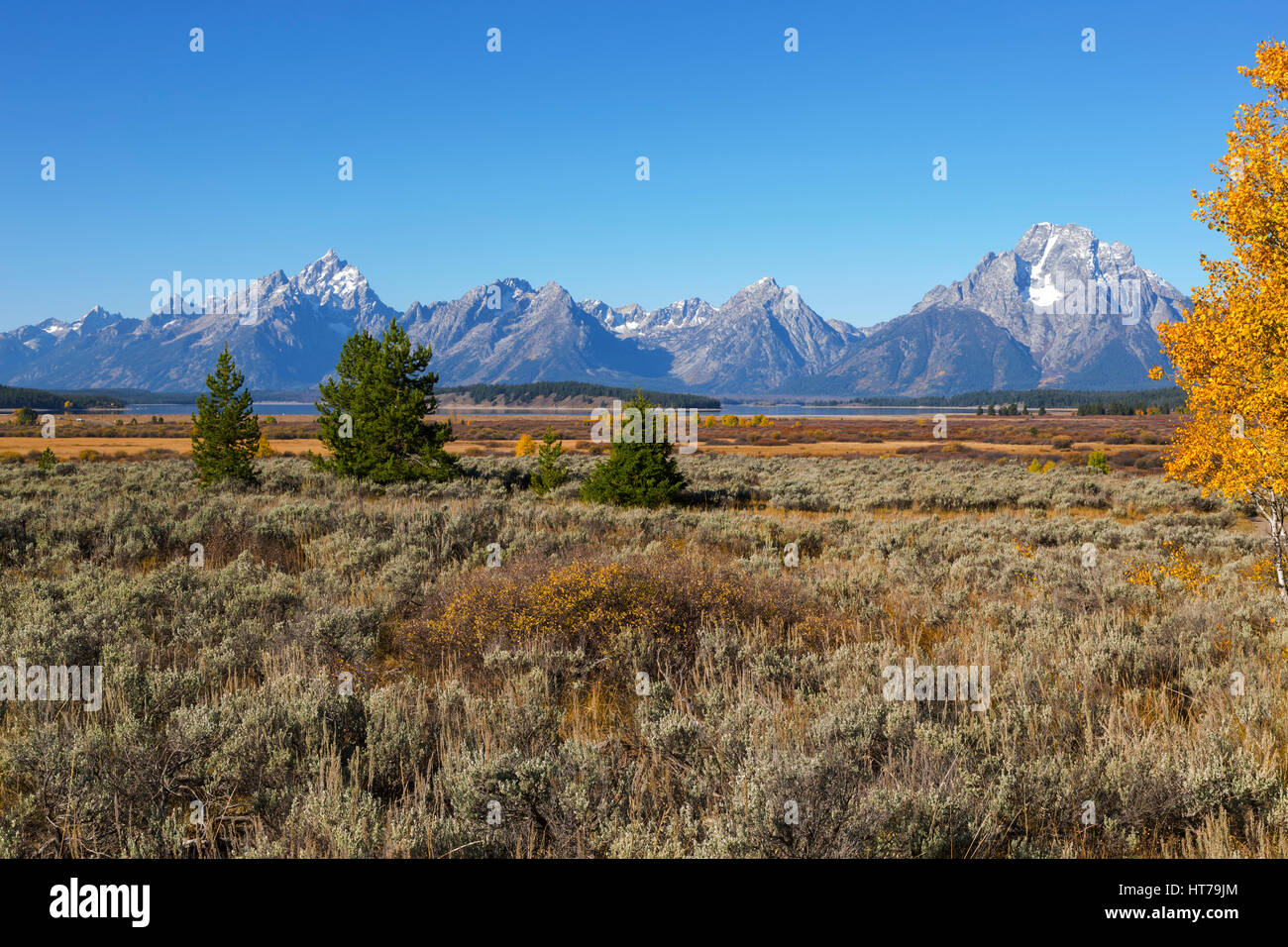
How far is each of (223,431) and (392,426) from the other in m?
5.55

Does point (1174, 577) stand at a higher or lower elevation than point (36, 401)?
lower

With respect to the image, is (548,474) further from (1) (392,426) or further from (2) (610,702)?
(2) (610,702)

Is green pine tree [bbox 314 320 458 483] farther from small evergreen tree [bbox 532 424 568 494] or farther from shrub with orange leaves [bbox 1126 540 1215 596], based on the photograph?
shrub with orange leaves [bbox 1126 540 1215 596]

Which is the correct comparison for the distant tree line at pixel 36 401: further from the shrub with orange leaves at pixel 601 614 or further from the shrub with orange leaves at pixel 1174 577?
the shrub with orange leaves at pixel 1174 577

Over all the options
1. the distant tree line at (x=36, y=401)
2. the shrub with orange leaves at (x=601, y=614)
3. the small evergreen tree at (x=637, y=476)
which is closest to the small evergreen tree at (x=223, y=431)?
the small evergreen tree at (x=637, y=476)

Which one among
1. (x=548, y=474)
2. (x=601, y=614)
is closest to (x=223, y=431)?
(x=548, y=474)

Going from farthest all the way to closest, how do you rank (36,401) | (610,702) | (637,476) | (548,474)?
(36,401) → (548,474) → (637,476) → (610,702)

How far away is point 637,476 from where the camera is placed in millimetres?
19312

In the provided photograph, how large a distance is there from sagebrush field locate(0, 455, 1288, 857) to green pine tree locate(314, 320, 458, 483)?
10418mm

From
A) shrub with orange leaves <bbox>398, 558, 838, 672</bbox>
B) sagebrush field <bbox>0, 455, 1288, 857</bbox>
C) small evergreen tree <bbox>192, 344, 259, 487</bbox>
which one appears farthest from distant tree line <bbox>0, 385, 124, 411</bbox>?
shrub with orange leaves <bbox>398, 558, 838, 672</bbox>

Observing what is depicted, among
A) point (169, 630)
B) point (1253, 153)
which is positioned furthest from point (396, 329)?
point (1253, 153)

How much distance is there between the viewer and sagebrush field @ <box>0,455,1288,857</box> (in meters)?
3.07
